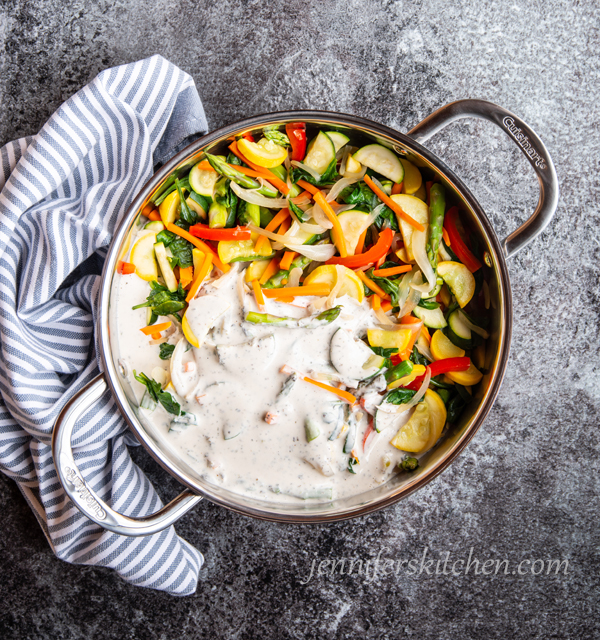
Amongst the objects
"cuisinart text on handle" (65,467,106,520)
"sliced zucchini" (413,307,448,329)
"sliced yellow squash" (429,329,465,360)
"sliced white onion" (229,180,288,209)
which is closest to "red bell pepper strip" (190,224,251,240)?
"sliced white onion" (229,180,288,209)

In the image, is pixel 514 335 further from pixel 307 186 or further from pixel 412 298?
pixel 307 186

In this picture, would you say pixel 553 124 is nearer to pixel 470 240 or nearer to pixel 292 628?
pixel 470 240

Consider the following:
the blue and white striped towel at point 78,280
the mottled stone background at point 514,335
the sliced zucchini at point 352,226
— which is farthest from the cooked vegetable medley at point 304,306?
the mottled stone background at point 514,335

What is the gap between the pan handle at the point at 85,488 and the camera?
1602 mm

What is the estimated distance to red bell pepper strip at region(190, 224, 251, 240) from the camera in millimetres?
1755

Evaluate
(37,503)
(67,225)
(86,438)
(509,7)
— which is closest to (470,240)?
(509,7)

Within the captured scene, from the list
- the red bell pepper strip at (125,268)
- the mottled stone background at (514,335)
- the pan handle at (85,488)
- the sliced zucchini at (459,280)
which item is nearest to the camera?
the pan handle at (85,488)

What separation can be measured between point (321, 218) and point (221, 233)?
A: 0.38 m

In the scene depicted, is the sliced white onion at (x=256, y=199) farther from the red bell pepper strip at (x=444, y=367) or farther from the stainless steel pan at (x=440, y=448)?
the red bell pepper strip at (x=444, y=367)

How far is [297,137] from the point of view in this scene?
1.79m

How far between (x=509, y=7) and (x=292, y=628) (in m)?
2.83

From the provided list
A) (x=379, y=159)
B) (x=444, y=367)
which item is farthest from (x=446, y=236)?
(x=444, y=367)

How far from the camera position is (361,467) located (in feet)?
6.14

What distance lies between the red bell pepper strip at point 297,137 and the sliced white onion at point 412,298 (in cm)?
63
